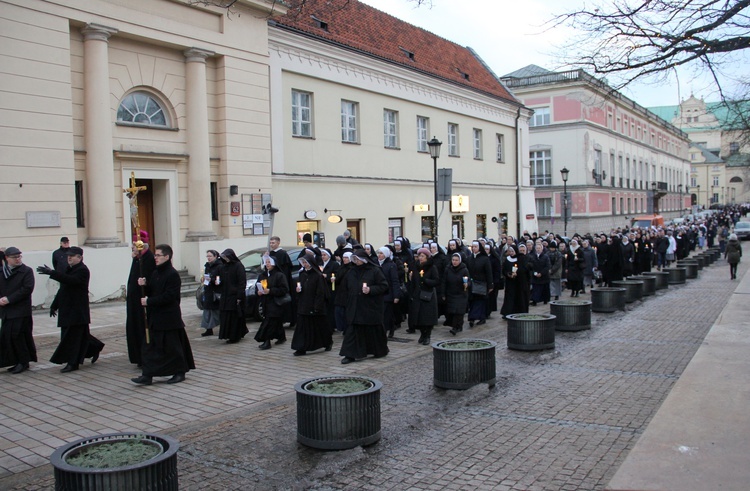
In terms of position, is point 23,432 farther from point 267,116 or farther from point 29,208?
point 267,116

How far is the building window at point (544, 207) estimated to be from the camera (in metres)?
55.9

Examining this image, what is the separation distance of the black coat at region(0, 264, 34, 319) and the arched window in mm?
9339

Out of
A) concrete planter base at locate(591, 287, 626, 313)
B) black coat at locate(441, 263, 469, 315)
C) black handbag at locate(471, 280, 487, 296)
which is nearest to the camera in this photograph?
black coat at locate(441, 263, 469, 315)

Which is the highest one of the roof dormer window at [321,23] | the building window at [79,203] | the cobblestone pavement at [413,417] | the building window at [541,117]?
the building window at [541,117]

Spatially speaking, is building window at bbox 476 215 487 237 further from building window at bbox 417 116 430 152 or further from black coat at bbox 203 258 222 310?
black coat at bbox 203 258 222 310

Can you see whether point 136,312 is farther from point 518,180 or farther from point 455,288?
point 518,180

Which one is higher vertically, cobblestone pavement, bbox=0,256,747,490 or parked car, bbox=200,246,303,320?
parked car, bbox=200,246,303,320

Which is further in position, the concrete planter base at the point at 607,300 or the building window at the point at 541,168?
the building window at the point at 541,168

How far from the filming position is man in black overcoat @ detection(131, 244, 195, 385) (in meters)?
8.77

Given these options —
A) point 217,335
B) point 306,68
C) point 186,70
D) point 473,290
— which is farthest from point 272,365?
point 306,68

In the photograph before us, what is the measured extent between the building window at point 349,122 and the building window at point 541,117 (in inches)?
1301

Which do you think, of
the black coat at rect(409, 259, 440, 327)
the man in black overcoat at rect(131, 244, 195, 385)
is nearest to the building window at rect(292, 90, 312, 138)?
the black coat at rect(409, 259, 440, 327)

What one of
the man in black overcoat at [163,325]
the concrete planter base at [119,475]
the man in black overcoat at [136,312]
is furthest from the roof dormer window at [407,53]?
the concrete planter base at [119,475]

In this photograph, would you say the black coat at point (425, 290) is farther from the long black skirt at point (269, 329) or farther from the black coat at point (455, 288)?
the long black skirt at point (269, 329)
